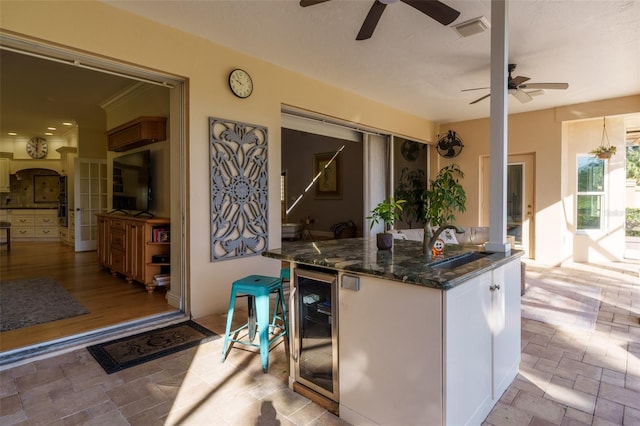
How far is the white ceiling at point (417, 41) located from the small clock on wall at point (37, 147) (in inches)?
332

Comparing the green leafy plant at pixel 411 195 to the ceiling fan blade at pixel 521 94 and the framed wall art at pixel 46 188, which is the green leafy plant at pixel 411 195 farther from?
the framed wall art at pixel 46 188

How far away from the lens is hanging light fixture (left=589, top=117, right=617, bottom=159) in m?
5.80

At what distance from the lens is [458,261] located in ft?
7.19

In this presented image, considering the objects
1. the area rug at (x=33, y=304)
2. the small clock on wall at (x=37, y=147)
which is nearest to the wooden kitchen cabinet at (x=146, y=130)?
the area rug at (x=33, y=304)

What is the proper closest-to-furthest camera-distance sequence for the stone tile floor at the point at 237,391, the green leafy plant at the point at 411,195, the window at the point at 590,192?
1. the stone tile floor at the point at 237,391
2. the window at the point at 590,192
3. the green leafy plant at the point at 411,195

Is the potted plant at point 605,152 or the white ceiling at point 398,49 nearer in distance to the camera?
the white ceiling at point 398,49

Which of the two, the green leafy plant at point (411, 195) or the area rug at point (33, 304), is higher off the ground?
the green leafy plant at point (411, 195)

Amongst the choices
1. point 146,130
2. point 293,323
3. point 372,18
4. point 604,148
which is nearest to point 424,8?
point 372,18

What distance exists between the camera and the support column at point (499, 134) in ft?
Result: 7.82

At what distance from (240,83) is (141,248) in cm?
232

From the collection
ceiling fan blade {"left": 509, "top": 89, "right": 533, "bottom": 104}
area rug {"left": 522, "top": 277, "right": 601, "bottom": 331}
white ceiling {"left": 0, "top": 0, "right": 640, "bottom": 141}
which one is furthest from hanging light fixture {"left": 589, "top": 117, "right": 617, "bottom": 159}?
area rug {"left": 522, "top": 277, "right": 601, "bottom": 331}

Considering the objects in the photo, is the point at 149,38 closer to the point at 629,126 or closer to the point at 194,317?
the point at 194,317

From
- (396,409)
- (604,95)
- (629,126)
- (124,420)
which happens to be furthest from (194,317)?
(629,126)

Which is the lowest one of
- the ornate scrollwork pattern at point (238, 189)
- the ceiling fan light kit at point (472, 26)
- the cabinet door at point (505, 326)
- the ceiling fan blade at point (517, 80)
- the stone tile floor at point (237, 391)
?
the stone tile floor at point (237, 391)
